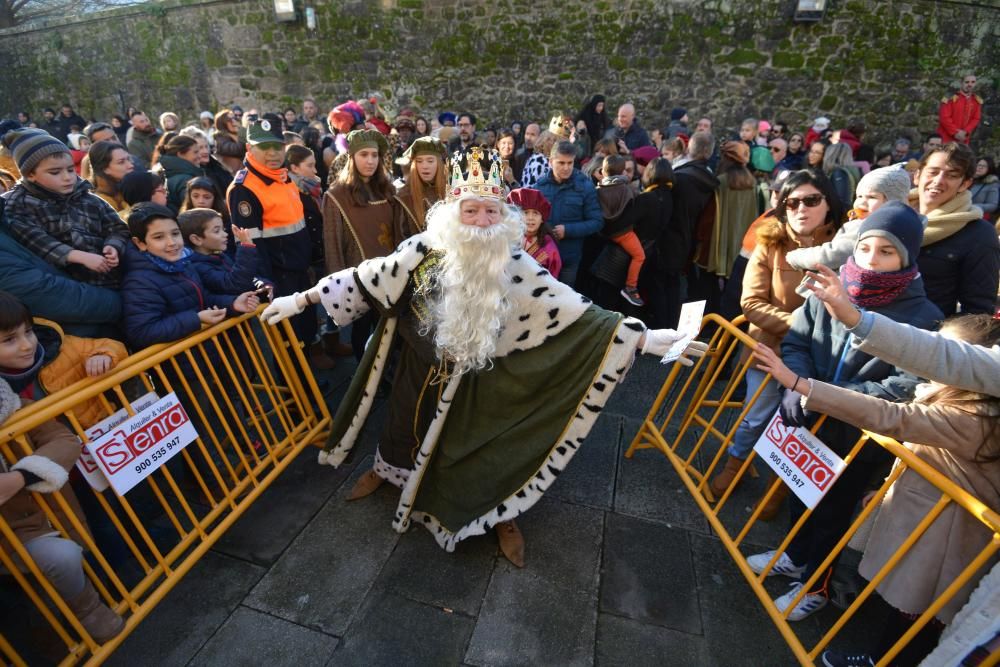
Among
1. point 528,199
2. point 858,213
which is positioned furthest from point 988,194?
point 528,199

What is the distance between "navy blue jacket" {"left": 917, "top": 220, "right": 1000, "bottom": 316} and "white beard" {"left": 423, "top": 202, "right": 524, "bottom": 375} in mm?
2524

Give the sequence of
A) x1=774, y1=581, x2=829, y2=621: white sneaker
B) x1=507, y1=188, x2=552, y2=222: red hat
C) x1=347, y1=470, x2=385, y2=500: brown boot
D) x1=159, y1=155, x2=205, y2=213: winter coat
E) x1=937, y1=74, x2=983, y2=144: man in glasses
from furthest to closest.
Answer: x1=937, y1=74, x2=983, y2=144: man in glasses < x1=159, y1=155, x2=205, y2=213: winter coat < x1=507, y1=188, x2=552, y2=222: red hat < x1=347, y1=470, x2=385, y2=500: brown boot < x1=774, y1=581, x2=829, y2=621: white sneaker

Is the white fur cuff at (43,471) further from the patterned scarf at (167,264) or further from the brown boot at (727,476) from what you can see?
the brown boot at (727,476)

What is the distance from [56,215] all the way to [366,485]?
2.27 metres

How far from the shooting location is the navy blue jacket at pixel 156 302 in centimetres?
262

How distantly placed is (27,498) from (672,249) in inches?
199

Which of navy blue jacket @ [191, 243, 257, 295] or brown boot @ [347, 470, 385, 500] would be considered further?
brown boot @ [347, 470, 385, 500]

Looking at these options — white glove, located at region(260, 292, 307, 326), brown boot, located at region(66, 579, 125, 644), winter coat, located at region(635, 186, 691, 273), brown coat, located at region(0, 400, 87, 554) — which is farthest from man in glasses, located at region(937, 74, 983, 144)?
brown boot, located at region(66, 579, 125, 644)

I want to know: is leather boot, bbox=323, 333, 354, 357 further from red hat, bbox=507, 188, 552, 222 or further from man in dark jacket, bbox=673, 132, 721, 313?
man in dark jacket, bbox=673, 132, 721, 313

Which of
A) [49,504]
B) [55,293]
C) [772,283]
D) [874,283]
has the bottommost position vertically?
[772,283]

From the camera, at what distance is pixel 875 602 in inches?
104

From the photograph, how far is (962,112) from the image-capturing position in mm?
9891

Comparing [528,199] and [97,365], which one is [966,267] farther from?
[97,365]

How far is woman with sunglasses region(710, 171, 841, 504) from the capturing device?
2.99 metres
